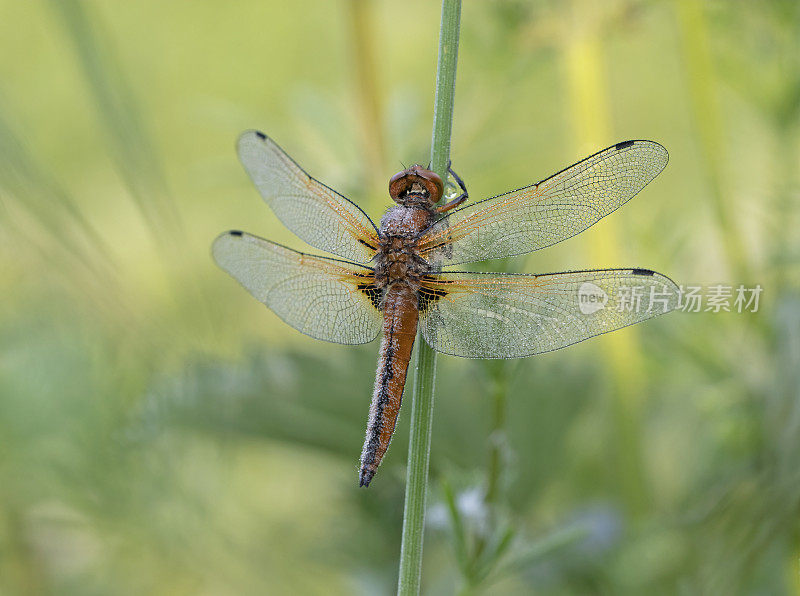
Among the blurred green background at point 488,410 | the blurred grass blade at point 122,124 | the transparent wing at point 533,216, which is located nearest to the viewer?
the blurred grass blade at point 122,124

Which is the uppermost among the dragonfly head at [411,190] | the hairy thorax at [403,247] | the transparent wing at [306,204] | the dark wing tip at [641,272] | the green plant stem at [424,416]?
the transparent wing at [306,204]

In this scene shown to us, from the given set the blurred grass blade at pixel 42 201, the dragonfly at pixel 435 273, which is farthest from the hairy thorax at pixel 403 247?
the blurred grass blade at pixel 42 201

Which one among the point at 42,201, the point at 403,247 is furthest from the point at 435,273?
the point at 42,201

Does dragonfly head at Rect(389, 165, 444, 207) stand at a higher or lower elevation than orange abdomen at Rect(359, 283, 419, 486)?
higher

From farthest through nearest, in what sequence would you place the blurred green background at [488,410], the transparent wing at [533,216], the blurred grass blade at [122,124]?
the blurred green background at [488,410] → the transparent wing at [533,216] → the blurred grass blade at [122,124]

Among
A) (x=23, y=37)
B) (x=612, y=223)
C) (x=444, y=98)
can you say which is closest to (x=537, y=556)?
(x=444, y=98)

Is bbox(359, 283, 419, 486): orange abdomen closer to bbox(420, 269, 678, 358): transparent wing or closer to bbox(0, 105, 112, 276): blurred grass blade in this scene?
bbox(420, 269, 678, 358): transparent wing

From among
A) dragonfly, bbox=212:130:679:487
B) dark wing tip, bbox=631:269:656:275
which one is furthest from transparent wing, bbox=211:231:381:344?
dark wing tip, bbox=631:269:656:275

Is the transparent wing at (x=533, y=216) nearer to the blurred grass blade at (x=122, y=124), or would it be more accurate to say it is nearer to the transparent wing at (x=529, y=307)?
the transparent wing at (x=529, y=307)
